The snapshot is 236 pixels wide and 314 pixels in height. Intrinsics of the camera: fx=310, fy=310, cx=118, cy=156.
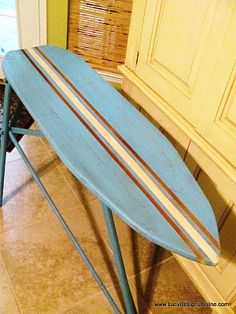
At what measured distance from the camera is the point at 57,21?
1997 mm

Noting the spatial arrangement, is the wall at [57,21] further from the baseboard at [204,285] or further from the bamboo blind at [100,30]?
the baseboard at [204,285]

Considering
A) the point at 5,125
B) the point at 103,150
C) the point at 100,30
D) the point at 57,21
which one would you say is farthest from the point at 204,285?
the point at 57,21

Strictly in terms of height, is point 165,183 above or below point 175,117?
below

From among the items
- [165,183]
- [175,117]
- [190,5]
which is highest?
[190,5]

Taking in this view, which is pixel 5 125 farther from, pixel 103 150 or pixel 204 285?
pixel 204 285

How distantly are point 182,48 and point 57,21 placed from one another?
1.22 meters

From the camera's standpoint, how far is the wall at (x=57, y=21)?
6.34 ft

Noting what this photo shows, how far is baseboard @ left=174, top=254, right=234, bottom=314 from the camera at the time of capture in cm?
117

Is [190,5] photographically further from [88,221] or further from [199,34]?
[88,221]

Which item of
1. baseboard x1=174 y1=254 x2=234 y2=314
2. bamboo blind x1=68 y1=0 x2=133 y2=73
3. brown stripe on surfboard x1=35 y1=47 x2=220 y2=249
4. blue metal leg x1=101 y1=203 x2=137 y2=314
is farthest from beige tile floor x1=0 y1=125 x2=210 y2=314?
bamboo blind x1=68 y1=0 x2=133 y2=73

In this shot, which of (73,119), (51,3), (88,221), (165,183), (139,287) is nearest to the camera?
(165,183)

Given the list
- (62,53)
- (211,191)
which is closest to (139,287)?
(211,191)

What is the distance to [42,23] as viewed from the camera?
2.03 m

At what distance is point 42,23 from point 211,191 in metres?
1.58
